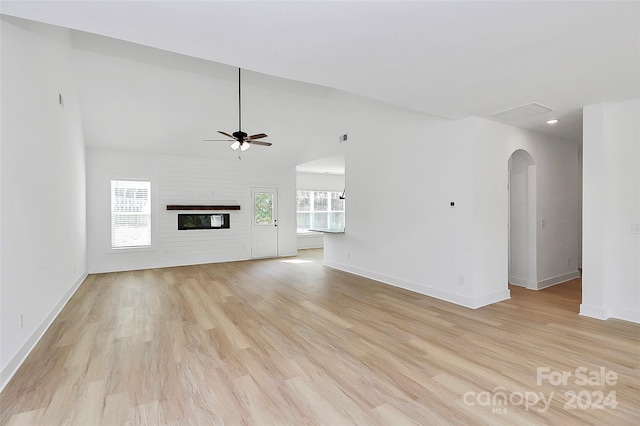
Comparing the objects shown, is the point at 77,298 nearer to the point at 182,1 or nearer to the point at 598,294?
the point at 182,1

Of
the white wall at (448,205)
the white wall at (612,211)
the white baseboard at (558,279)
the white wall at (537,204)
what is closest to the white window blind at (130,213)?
the white wall at (448,205)

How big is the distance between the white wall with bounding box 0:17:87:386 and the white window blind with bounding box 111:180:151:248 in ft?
7.63

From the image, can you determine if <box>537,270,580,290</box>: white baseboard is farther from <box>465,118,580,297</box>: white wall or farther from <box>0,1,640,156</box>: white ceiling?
<box>0,1,640,156</box>: white ceiling

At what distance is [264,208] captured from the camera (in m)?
8.86

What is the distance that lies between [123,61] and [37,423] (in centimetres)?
484

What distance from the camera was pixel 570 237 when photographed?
5.73 m

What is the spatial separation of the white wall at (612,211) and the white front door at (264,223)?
6836mm

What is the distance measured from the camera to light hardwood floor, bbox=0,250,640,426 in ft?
6.80

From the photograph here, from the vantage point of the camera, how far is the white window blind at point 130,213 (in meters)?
7.00

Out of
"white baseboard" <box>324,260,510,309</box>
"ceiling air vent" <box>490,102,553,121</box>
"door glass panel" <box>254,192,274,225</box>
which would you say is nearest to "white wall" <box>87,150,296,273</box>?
"door glass panel" <box>254,192,274,225</box>

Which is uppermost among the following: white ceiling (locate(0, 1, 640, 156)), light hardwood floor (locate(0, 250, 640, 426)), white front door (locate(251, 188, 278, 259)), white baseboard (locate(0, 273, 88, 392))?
white ceiling (locate(0, 1, 640, 156))

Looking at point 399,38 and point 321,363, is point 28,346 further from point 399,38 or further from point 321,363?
point 399,38

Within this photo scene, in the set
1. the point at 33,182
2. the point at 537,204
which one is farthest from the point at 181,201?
the point at 537,204

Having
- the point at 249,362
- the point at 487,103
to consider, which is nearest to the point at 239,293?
the point at 249,362
